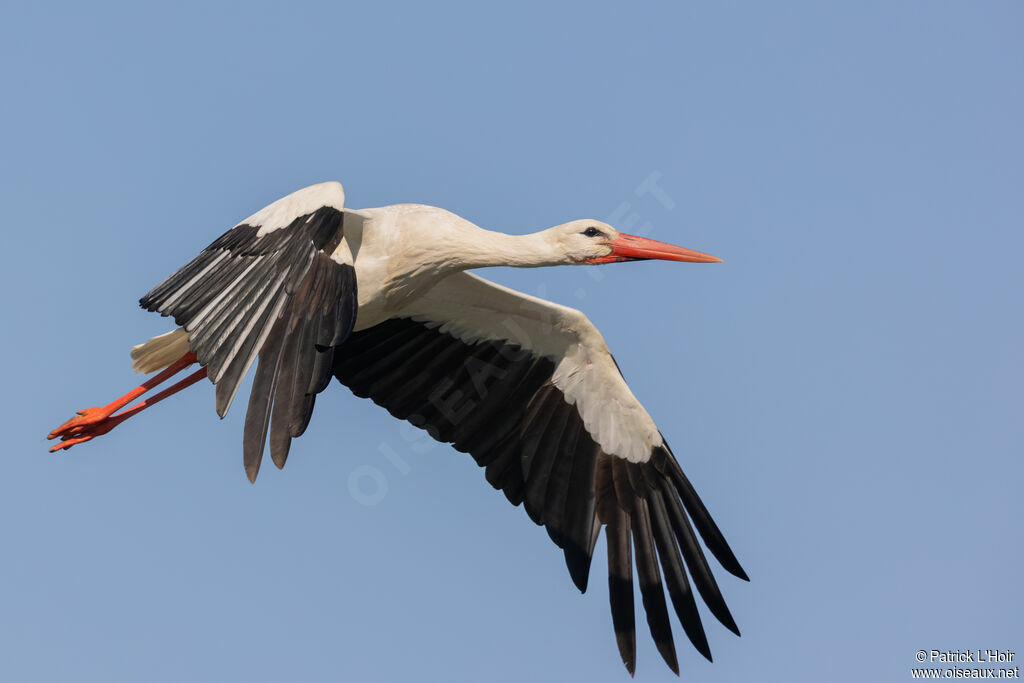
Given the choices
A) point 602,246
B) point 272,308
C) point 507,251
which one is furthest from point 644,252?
point 272,308

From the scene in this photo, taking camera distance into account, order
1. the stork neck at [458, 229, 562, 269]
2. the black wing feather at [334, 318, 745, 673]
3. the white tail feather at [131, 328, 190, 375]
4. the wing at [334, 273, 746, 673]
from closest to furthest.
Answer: the stork neck at [458, 229, 562, 269] → the white tail feather at [131, 328, 190, 375] → the black wing feather at [334, 318, 745, 673] → the wing at [334, 273, 746, 673]

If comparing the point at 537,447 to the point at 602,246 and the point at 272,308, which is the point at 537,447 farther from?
the point at 272,308

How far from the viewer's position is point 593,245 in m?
9.70

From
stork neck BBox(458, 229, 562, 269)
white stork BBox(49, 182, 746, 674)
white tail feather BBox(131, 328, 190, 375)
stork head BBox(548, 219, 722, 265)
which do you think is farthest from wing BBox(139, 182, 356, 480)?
stork head BBox(548, 219, 722, 265)

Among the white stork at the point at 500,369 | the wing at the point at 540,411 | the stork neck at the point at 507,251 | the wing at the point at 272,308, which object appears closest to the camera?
the wing at the point at 272,308

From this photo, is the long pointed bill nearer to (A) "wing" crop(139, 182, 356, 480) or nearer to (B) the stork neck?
(B) the stork neck

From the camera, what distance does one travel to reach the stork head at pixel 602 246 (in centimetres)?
964

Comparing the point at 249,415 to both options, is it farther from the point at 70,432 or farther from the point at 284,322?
the point at 70,432

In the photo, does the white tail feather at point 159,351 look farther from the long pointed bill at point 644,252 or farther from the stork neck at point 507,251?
the long pointed bill at point 644,252

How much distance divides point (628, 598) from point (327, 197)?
144 inches

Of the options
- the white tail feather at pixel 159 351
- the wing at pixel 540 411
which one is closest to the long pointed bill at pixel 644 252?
the wing at pixel 540 411

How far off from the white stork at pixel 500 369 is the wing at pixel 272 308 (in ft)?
0.06

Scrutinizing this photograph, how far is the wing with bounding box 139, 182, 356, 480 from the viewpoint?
7.56 metres

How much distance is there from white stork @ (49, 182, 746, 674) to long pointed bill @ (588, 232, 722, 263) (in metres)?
0.01
